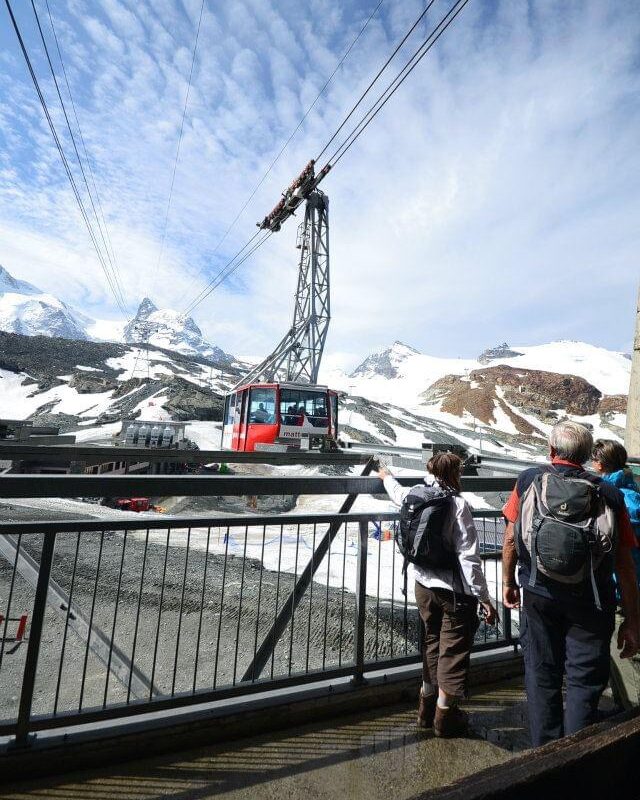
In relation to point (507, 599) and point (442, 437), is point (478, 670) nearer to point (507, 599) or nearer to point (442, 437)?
point (507, 599)

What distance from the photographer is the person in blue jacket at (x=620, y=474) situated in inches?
110

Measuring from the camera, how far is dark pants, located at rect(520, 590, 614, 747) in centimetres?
205

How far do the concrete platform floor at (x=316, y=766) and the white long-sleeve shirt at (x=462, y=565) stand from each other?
2.77ft

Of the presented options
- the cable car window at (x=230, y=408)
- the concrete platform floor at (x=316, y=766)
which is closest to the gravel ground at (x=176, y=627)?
the concrete platform floor at (x=316, y=766)

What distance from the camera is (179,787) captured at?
2.12 meters

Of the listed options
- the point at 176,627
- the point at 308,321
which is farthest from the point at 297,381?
the point at 176,627

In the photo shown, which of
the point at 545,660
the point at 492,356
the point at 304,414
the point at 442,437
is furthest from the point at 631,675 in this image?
the point at 492,356

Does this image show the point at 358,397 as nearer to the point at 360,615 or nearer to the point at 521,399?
the point at 521,399

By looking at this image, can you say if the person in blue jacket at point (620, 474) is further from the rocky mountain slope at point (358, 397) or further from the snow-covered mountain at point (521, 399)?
the snow-covered mountain at point (521, 399)

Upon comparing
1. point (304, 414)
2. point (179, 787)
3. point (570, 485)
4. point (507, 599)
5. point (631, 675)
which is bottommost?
point (179, 787)

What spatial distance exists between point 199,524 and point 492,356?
197m

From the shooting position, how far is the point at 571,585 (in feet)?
6.76

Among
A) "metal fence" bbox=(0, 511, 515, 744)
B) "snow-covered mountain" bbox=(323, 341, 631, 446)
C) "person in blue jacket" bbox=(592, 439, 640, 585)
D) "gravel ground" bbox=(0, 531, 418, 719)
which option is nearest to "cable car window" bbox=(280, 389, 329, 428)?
"metal fence" bbox=(0, 511, 515, 744)

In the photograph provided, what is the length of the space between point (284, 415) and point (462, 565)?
1243cm
